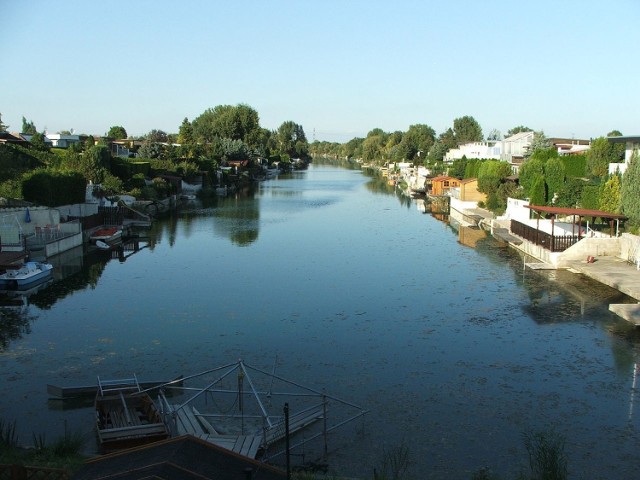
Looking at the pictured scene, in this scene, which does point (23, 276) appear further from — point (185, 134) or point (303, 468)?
point (185, 134)

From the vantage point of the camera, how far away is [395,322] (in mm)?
19094

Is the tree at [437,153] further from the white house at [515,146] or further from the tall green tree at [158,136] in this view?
the tall green tree at [158,136]

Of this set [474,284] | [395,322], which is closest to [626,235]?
[474,284]

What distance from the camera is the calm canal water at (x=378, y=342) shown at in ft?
38.1

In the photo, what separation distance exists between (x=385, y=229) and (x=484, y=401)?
29.2m

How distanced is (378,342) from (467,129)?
447ft

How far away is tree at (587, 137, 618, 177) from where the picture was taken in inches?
1644

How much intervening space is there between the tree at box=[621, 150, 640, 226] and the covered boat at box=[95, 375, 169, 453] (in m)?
22.1

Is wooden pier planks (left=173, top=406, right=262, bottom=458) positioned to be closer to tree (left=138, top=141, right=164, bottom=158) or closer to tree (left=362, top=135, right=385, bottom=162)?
tree (left=138, top=141, right=164, bottom=158)

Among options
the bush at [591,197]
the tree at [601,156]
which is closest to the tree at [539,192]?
the bush at [591,197]

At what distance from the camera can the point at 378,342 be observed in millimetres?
17125

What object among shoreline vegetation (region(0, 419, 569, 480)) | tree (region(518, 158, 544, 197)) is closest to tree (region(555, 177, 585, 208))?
tree (region(518, 158, 544, 197))

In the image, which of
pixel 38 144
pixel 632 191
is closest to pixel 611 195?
pixel 632 191

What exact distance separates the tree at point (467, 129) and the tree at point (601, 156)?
101211 millimetres
